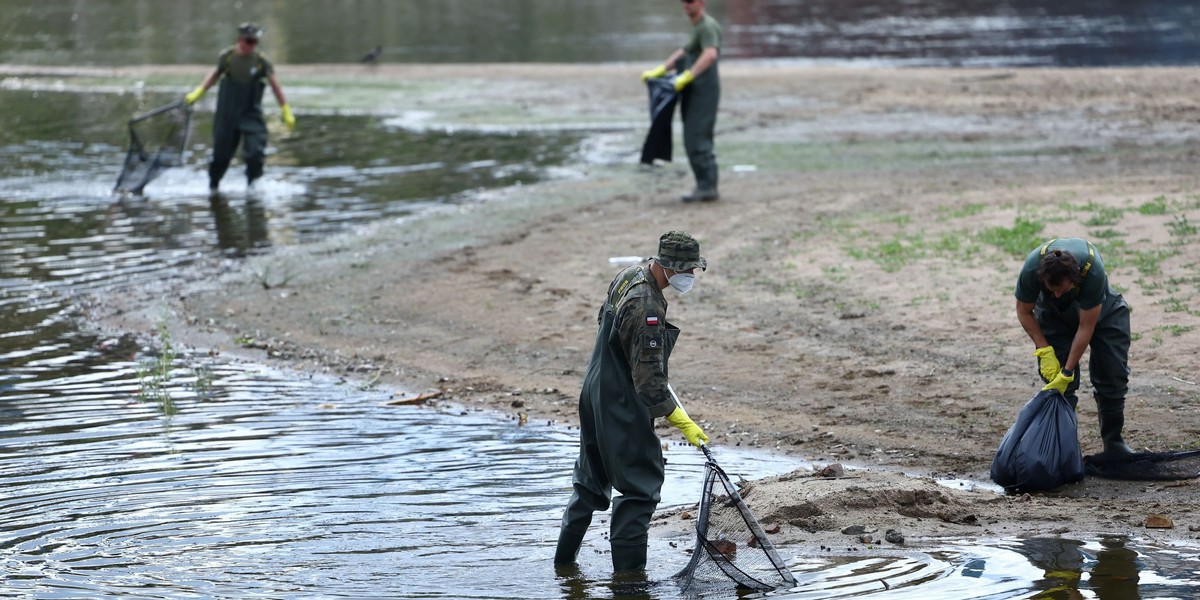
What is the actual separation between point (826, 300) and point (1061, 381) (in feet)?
12.1

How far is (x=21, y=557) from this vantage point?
659 cm

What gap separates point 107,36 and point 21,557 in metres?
34.0

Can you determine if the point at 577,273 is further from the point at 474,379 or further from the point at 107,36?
the point at 107,36

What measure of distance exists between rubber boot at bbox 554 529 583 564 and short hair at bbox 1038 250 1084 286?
2482mm

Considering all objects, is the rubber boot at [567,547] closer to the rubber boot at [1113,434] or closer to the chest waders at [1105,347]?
the chest waders at [1105,347]

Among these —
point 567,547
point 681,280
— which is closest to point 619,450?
point 567,547

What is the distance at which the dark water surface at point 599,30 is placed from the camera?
31.1 meters

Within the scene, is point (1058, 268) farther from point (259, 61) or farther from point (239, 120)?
point (239, 120)

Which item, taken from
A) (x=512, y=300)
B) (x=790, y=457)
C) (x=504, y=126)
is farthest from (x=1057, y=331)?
(x=504, y=126)

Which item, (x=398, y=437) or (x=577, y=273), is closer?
(x=398, y=437)

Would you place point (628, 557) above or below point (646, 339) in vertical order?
below

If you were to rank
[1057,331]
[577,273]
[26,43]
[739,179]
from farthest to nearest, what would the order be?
1. [26,43]
2. [739,179]
3. [577,273]
4. [1057,331]

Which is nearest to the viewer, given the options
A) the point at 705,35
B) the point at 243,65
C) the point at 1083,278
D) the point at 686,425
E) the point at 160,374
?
the point at 686,425

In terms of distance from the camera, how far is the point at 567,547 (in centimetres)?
635
